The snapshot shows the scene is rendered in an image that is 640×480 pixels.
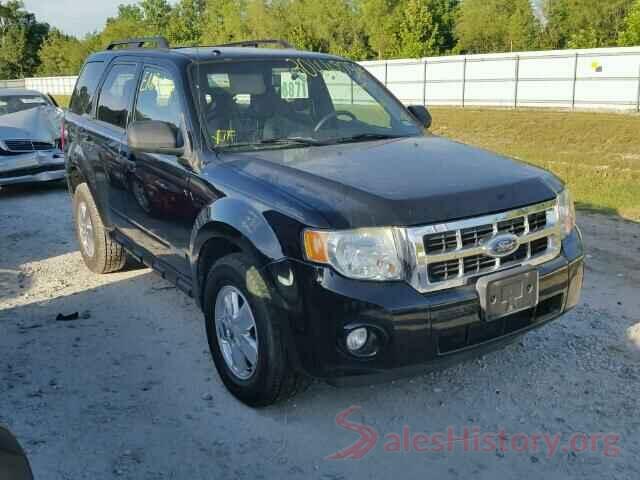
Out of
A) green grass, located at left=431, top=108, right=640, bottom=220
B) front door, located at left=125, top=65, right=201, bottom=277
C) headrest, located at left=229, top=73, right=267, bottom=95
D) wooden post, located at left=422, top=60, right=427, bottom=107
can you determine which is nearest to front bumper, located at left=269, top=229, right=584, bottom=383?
front door, located at left=125, top=65, right=201, bottom=277

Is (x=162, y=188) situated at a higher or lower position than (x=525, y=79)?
lower

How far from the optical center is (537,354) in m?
4.19

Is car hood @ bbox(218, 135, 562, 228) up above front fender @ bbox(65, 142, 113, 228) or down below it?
above

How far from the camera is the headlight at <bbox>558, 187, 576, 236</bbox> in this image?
366cm

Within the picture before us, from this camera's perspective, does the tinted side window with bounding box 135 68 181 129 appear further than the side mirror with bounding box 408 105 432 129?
No

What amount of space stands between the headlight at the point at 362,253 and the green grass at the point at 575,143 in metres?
5.66

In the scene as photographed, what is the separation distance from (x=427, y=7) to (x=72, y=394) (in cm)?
5175

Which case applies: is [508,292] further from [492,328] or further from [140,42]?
[140,42]

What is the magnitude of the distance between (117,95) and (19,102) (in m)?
7.23

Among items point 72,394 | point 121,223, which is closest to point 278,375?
point 72,394

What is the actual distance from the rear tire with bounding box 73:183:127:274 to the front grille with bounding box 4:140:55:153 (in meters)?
4.33

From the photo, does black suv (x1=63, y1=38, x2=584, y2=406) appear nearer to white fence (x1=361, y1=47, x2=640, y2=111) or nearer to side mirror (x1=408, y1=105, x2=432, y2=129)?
side mirror (x1=408, y1=105, x2=432, y2=129)

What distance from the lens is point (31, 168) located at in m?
10.1

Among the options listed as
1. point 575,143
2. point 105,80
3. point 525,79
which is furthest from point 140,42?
point 525,79
